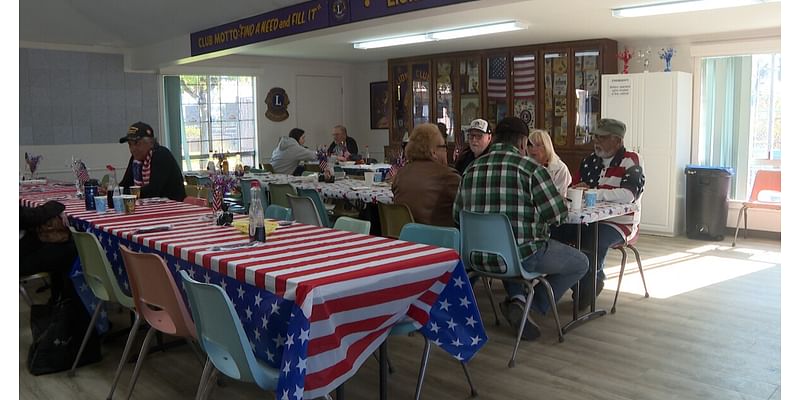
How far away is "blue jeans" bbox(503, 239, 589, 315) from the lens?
3.86 meters

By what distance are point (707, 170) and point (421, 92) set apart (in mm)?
4530

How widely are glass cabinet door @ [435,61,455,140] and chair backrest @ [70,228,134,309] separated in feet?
23.9

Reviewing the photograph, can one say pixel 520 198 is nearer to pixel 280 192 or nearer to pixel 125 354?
pixel 125 354

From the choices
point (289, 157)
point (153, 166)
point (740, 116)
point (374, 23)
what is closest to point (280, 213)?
point (153, 166)

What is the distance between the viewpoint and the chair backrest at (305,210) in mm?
4820

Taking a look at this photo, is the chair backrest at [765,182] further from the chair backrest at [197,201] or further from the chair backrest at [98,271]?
the chair backrest at [98,271]

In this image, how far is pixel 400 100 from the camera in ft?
36.1

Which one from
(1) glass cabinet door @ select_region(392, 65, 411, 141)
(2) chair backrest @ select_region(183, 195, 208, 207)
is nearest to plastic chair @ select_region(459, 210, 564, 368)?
(2) chair backrest @ select_region(183, 195, 208, 207)

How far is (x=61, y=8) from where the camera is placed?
8.80 metres

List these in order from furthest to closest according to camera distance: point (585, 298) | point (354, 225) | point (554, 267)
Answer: point (585, 298)
point (554, 267)
point (354, 225)

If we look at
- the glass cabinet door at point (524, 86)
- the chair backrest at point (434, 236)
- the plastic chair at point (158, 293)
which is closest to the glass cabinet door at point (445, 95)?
the glass cabinet door at point (524, 86)

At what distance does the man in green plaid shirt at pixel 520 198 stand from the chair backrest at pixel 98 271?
1.89 meters

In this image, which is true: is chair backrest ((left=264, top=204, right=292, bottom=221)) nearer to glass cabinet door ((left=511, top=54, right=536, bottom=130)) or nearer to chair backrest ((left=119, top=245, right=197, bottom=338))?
chair backrest ((left=119, top=245, right=197, bottom=338))
